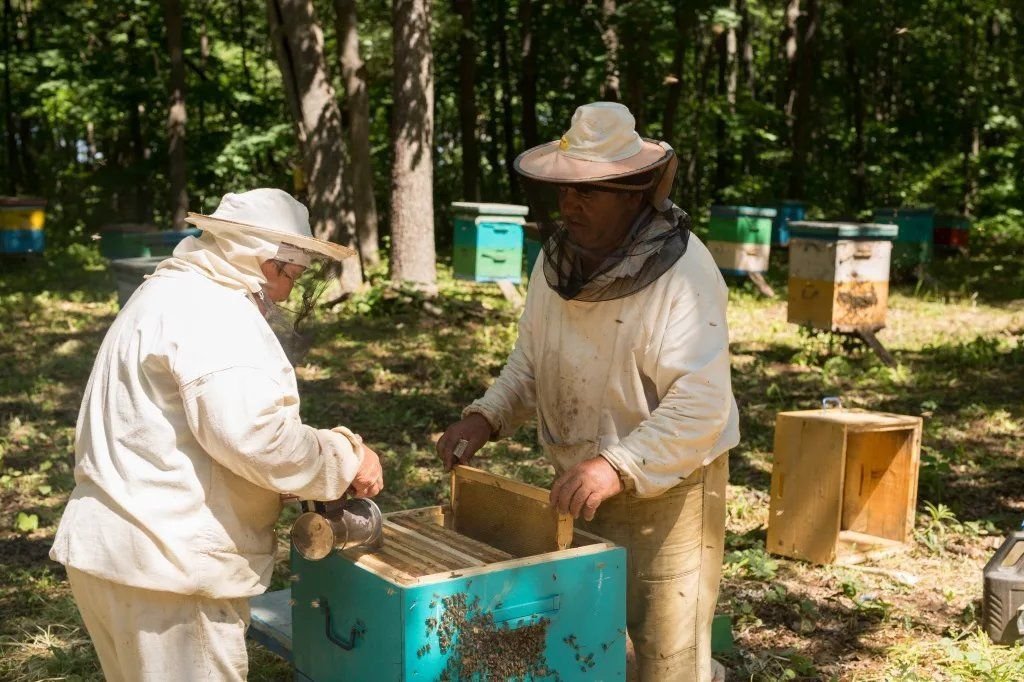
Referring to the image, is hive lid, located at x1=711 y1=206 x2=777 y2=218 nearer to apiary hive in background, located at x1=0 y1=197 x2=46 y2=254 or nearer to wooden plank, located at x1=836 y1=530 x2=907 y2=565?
wooden plank, located at x1=836 y1=530 x2=907 y2=565

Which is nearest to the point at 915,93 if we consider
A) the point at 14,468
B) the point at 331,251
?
the point at 14,468

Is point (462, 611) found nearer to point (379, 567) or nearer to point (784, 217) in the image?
point (379, 567)

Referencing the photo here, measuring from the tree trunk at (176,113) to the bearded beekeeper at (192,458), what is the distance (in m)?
10.5

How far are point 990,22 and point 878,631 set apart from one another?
68.6 ft

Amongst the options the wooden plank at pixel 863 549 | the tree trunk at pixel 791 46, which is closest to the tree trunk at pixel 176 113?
the wooden plank at pixel 863 549

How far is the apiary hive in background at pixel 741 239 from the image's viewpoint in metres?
10.5

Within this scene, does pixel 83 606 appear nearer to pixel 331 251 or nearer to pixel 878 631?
pixel 331 251

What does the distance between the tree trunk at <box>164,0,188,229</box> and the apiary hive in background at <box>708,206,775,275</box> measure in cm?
583

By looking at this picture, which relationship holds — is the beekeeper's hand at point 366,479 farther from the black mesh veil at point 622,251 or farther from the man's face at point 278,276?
the black mesh veil at point 622,251

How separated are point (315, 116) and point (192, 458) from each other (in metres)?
8.03

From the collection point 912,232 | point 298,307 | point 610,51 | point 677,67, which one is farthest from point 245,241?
point 677,67

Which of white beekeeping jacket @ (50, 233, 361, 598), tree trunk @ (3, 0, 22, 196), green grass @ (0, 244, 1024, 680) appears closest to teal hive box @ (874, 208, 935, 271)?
green grass @ (0, 244, 1024, 680)

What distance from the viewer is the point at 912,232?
11328mm

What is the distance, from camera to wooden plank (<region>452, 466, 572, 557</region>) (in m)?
2.35
